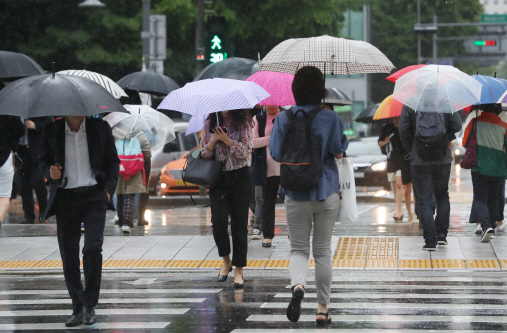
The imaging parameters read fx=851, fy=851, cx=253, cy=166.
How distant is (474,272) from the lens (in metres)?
8.34

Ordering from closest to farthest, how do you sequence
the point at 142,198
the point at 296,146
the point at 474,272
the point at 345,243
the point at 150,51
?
the point at 296,146 < the point at 474,272 < the point at 345,243 < the point at 142,198 < the point at 150,51

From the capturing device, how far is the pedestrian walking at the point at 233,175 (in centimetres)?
763

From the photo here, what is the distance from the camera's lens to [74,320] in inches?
242

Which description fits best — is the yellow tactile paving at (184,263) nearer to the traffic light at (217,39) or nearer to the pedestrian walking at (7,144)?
the pedestrian walking at (7,144)

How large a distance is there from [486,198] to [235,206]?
149 inches

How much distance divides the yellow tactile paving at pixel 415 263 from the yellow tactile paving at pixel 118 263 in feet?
9.34

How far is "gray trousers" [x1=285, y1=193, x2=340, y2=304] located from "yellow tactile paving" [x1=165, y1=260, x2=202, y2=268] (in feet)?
9.77

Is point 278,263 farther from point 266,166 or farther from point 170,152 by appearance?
point 170,152

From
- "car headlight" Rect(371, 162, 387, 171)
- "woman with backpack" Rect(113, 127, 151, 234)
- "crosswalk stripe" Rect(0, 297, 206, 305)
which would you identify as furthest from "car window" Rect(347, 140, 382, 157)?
"crosswalk stripe" Rect(0, 297, 206, 305)

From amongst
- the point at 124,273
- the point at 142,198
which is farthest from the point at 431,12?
the point at 124,273

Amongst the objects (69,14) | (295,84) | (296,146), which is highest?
(69,14)

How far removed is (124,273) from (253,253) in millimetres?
1526

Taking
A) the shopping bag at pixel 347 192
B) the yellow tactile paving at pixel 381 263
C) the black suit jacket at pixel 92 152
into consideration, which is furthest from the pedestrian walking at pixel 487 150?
the black suit jacket at pixel 92 152

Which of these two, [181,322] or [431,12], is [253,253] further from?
[431,12]
